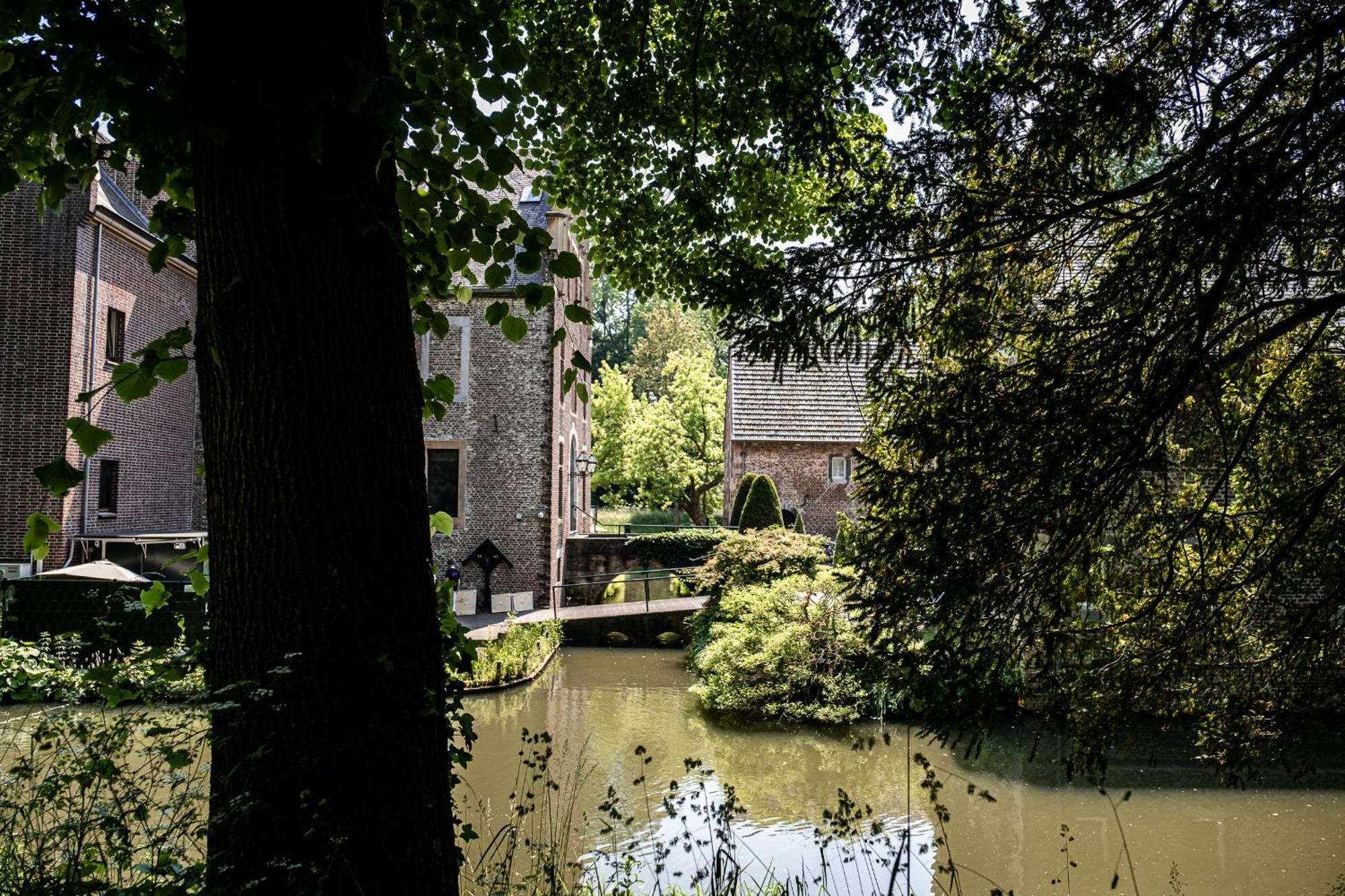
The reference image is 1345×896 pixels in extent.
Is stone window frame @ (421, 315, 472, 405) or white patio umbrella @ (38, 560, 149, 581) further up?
stone window frame @ (421, 315, 472, 405)

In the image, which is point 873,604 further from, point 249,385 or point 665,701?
point 665,701

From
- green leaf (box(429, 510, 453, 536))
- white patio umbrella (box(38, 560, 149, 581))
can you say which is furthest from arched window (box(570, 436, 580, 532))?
green leaf (box(429, 510, 453, 536))

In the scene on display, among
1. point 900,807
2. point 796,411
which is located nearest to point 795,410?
point 796,411

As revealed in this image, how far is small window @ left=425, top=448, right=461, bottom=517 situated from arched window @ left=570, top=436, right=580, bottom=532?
435cm

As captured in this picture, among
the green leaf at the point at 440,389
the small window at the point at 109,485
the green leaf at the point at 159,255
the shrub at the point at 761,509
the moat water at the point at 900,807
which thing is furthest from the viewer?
the shrub at the point at 761,509

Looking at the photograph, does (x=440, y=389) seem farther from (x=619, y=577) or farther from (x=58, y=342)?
(x=619, y=577)

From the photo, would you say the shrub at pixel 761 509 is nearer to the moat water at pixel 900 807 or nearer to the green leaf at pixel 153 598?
the moat water at pixel 900 807

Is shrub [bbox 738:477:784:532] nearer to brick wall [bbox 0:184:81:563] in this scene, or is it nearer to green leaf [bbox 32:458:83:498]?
brick wall [bbox 0:184:81:563]

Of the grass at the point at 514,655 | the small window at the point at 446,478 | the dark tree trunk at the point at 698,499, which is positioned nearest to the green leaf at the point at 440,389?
the grass at the point at 514,655

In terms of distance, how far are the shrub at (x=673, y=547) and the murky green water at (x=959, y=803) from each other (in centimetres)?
1001

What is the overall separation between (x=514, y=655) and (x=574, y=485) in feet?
38.7

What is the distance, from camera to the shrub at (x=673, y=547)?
909 inches

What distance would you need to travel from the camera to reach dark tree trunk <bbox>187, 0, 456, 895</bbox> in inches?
95.7

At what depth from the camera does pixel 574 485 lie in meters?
26.1
